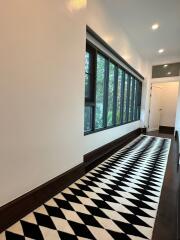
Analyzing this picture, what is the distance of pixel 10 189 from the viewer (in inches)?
67.1

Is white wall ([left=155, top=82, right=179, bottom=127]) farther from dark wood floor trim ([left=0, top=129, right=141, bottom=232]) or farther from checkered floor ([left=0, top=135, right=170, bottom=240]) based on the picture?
dark wood floor trim ([left=0, top=129, right=141, bottom=232])

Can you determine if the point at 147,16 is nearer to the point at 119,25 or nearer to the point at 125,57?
Answer: the point at 119,25

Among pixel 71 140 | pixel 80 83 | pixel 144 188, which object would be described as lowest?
pixel 144 188

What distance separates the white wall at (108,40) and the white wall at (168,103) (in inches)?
152

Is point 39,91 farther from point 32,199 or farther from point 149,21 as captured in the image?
point 149,21

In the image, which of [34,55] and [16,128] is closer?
[16,128]

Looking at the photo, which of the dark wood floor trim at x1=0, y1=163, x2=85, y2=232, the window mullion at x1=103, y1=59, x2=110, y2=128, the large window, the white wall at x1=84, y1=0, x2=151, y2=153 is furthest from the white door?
the dark wood floor trim at x1=0, y1=163, x2=85, y2=232

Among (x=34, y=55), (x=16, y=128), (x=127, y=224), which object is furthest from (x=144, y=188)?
(x=34, y=55)

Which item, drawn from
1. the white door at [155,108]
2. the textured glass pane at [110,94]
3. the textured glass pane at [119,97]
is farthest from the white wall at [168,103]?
the textured glass pane at [110,94]

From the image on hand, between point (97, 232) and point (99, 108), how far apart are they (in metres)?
2.73

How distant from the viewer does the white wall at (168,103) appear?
9305 millimetres

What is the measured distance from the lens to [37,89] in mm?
1898

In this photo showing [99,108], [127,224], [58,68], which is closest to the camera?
[127,224]

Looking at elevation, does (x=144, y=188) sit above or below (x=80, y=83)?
below
